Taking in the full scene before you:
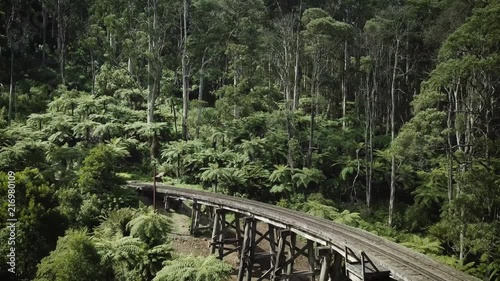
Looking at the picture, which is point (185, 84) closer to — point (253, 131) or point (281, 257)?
point (253, 131)

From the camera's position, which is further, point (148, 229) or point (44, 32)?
point (44, 32)

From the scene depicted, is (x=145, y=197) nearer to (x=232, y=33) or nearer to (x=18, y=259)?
(x=18, y=259)

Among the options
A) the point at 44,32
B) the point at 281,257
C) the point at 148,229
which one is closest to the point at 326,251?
the point at 281,257

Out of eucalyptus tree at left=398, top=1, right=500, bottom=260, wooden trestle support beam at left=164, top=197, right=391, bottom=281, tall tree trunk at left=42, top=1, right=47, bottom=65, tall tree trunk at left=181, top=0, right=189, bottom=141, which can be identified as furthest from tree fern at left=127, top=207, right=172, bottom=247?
tall tree trunk at left=42, top=1, right=47, bottom=65

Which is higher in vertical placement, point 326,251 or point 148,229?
point 326,251

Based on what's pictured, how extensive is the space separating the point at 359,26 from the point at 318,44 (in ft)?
51.3

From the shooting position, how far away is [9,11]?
138ft

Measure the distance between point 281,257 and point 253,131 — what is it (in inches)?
598

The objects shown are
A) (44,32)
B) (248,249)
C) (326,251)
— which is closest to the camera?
(326,251)

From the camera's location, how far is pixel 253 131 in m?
30.4

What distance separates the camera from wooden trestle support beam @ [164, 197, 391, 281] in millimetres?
11281

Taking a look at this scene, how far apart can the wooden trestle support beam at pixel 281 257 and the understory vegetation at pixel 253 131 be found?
3.21m

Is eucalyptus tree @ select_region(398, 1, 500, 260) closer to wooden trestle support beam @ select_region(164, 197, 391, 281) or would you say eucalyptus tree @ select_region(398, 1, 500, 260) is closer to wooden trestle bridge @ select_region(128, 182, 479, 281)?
wooden trestle bridge @ select_region(128, 182, 479, 281)

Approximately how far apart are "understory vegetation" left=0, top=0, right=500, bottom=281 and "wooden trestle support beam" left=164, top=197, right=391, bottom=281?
3.21 metres
